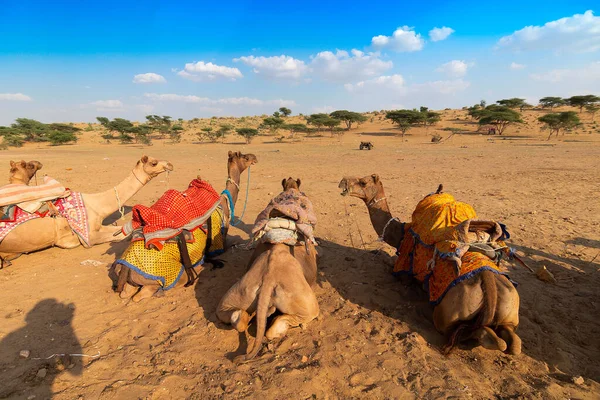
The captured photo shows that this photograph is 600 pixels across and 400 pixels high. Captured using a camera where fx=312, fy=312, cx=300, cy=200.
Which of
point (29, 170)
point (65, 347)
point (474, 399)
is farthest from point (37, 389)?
point (29, 170)

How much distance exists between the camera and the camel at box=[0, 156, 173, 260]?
502cm

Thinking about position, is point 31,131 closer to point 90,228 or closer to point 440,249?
point 90,228

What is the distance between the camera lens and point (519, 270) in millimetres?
4965

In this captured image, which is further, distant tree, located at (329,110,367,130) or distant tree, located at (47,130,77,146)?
distant tree, located at (329,110,367,130)

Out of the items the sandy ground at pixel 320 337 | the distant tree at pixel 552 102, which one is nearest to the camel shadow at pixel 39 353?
the sandy ground at pixel 320 337

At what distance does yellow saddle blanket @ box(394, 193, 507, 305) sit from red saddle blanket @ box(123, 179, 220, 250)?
3115 mm

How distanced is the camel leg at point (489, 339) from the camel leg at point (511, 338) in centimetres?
15

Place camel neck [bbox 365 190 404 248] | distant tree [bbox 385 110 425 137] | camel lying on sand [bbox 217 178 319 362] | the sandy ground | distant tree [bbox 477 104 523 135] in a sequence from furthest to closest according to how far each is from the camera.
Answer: distant tree [bbox 385 110 425 137]
distant tree [bbox 477 104 523 135]
camel neck [bbox 365 190 404 248]
camel lying on sand [bbox 217 178 319 362]
the sandy ground

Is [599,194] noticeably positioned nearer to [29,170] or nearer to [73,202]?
[73,202]

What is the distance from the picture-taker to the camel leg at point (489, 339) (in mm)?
2820

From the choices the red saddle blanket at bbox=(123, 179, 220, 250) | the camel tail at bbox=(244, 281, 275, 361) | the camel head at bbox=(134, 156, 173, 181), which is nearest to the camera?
the camel tail at bbox=(244, 281, 275, 361)

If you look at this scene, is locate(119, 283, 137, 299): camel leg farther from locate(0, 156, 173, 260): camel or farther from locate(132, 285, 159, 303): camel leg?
locate(0, 156, 173, 260): camel

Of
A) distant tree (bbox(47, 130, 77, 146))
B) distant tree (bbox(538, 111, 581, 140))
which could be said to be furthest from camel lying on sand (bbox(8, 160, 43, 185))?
distant tree (bbox(538, 111, 581, 140))

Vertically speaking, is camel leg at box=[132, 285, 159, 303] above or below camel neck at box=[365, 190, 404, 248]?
below
